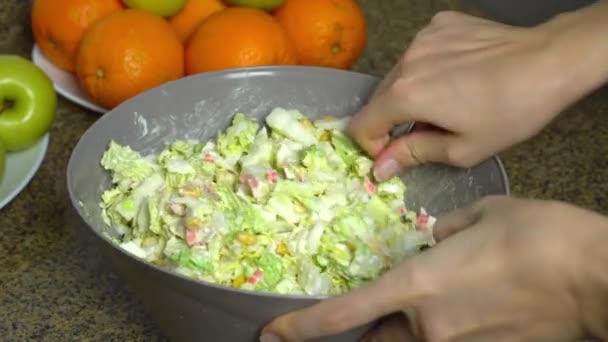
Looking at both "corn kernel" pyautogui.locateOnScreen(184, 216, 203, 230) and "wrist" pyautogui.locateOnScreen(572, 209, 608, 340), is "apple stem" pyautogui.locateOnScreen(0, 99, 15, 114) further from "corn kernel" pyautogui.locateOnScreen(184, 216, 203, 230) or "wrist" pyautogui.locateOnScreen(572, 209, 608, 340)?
"wrist" pyautogui.locateOnScreen(572, 209, 608, 340)

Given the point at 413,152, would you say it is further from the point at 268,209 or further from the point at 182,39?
the point at 182,39

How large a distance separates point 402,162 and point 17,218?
1.55 ft

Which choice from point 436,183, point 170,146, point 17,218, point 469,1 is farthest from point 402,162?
point 469,1

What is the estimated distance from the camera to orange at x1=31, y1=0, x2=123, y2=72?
1.12 metres

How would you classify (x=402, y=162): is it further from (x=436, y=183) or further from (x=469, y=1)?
(x=469, y=1)

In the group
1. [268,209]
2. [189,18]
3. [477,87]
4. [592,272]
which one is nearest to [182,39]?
[189,18]

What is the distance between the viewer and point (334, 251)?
0.83 metres

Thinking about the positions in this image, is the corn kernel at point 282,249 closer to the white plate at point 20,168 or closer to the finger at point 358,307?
the finger at point 358,307

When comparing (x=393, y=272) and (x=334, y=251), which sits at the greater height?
(x=393, y=272)

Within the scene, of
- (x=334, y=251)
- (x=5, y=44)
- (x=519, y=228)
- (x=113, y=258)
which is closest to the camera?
(x=519, y=228)

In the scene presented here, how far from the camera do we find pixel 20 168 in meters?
1.09

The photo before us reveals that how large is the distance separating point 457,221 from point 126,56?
53cm

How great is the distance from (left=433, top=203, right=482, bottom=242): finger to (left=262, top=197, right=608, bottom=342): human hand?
0.01 meters

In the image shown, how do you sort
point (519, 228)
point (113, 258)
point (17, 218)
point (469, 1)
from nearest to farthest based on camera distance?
1. point (519, 228)
2. point (113, 258)
3. point (17, 218)
4. point (469, 1)
